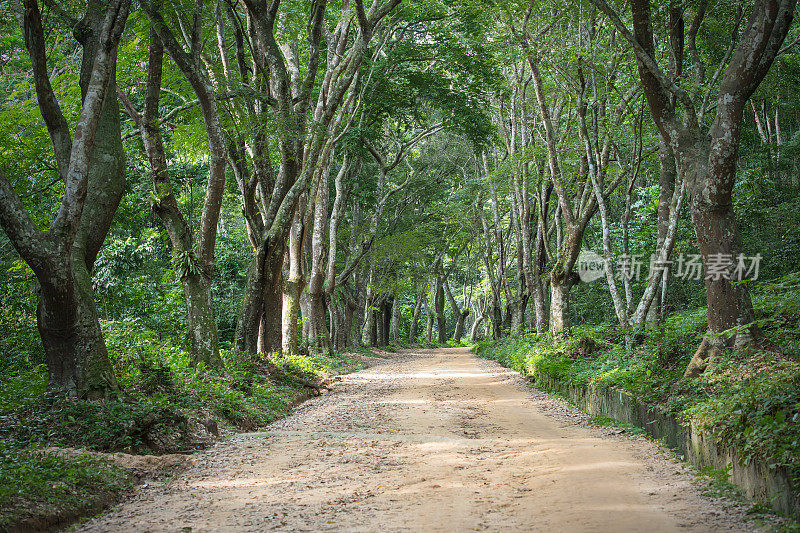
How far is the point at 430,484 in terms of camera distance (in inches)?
214

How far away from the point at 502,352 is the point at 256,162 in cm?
1402

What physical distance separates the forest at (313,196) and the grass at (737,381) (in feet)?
0.11

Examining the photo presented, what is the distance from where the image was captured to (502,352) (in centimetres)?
2361

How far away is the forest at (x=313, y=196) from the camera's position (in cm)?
660

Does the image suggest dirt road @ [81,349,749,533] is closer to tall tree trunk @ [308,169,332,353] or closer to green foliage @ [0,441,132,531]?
green foliage @ [0,441,132,531]

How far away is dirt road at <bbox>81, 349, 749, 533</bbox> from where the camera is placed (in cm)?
434

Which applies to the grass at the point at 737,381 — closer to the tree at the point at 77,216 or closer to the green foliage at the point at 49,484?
the green foliage at the point at 49,484

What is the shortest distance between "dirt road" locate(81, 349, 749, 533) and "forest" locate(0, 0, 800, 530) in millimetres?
623

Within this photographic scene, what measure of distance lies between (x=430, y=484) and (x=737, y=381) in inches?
122

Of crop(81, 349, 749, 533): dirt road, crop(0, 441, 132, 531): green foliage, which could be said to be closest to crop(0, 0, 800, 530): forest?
crop(0, 441, 132, 531): green foliage

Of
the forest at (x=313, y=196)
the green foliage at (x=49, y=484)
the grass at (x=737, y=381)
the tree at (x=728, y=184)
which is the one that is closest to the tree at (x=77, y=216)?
the forest at (x=313, y=196)

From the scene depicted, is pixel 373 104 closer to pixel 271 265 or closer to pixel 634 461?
pixel 271 265

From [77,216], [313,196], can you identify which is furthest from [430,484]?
[313,196]

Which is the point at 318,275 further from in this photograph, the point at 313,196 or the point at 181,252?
the point at 181,252
